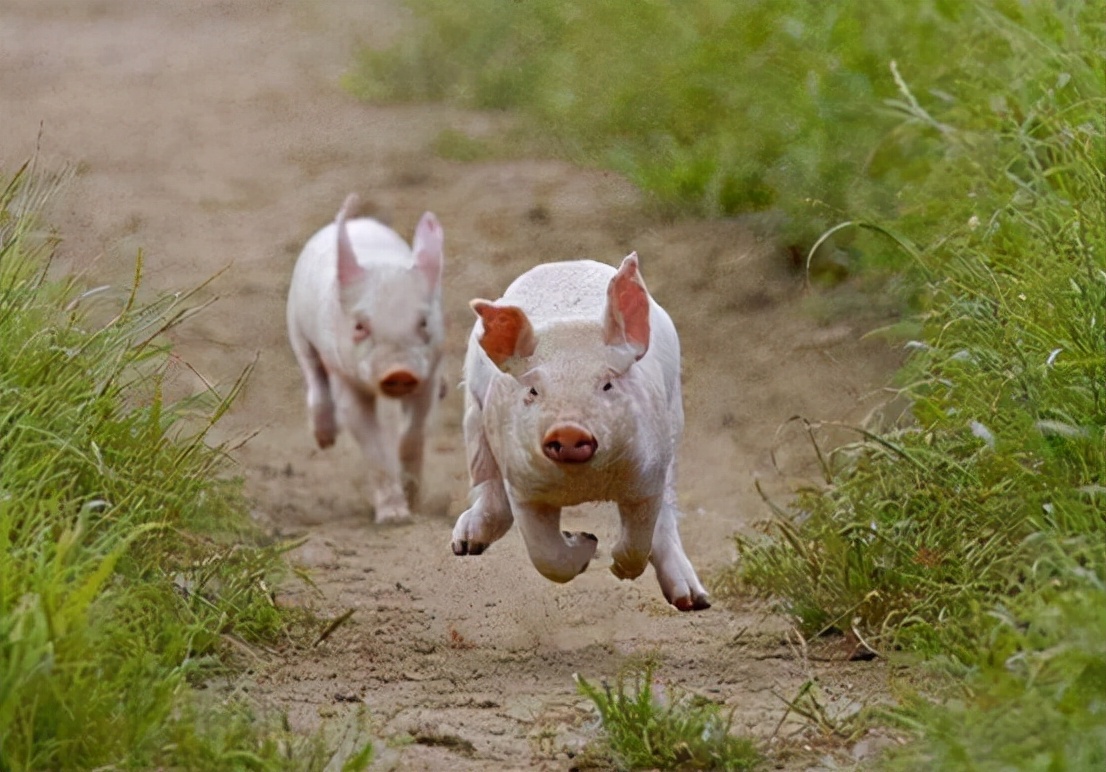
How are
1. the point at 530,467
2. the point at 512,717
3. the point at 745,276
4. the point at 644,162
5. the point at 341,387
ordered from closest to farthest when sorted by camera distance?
the point at 530,467
the point at 512,717
the point at 341,387
the point at 745,276
the point at 644,162

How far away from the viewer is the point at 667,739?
4.82 meters

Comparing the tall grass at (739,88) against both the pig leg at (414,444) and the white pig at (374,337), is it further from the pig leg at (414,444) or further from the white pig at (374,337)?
the pig leg at (414,444)

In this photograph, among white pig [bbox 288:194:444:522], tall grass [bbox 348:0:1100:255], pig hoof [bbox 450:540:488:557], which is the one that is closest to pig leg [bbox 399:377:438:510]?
white pig [bbox 288:194:444:522]

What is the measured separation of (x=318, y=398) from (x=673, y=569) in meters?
4.09

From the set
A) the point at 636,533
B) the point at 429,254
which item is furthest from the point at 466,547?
the point at 429,254

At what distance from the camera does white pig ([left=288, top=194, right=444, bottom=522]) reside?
8.45 metres

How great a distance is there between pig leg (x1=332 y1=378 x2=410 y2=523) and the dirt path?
17 centimetres

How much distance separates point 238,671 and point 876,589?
81.0 inches

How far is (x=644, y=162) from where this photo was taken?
10648mm

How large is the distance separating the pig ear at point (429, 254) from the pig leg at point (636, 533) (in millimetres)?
3428

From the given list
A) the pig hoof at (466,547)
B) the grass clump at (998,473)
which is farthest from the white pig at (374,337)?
the pig hoof at (466,547)

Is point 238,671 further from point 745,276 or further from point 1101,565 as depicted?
point 745,276

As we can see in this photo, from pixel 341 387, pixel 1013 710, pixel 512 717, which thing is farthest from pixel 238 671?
pixel 341 387

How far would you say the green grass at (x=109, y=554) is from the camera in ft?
13.3
